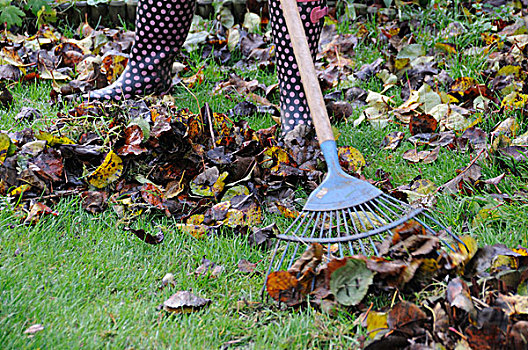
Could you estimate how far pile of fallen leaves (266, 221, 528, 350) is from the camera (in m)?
1.26

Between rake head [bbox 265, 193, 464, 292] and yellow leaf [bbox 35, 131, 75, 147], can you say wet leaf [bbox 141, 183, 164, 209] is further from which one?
rake head [bbox 265, 193, 464, 292]

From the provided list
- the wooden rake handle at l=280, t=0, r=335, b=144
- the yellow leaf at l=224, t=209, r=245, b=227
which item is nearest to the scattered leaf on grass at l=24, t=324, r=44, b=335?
the yellow leaf at l=224, t=209, r=245, b=227

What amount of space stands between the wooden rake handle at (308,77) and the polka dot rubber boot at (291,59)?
31 centimetres

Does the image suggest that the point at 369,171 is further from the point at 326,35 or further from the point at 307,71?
the point at 326,35

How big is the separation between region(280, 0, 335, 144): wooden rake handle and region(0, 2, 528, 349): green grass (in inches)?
14.2

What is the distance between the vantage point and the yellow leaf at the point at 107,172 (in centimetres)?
195

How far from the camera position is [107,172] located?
6.45ft

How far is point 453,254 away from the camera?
1.43 m

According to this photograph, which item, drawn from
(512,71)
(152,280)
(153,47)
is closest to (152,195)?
(152,280)

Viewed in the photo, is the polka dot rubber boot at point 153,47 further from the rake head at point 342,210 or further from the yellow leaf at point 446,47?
the yellow leaf at point 446,47

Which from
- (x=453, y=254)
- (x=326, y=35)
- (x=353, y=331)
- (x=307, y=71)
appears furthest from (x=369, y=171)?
(x=326, y=35)

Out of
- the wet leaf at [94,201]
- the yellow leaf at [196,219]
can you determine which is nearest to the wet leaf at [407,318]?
the yellow leaf at [196,219]

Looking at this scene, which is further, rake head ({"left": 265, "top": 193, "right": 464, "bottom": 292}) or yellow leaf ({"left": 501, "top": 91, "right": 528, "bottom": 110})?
yellow leaf ({"left": 501, "top": 91, "right": 528, "bottom": 110})

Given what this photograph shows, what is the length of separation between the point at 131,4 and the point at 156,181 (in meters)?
1.96
